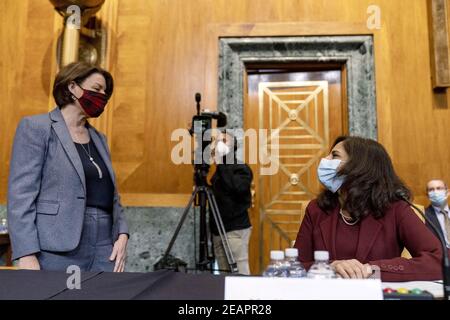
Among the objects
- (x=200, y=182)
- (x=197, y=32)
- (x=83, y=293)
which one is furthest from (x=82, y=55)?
(x=83, y=293)

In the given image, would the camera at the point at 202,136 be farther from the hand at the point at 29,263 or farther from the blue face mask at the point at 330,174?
the hand at the point at 29,263

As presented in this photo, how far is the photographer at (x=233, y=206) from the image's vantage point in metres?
3.01

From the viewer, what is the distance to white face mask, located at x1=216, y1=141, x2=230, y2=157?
313 cm

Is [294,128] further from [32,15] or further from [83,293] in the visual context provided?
[83,293]

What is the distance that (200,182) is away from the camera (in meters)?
2.86

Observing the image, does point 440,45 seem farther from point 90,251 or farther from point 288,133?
point 90,251

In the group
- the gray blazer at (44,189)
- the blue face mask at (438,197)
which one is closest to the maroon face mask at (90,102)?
the gray blazer at (44,189)

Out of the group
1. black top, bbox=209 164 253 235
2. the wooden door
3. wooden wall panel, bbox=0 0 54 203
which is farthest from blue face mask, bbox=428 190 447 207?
wooden wall panel, bbox=0 0 54 203

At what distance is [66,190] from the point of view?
1.48 metres

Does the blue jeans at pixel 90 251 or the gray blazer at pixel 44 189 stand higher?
the gray blazer at pixel 44 189

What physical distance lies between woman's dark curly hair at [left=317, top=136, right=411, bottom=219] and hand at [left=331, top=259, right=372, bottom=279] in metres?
0.41

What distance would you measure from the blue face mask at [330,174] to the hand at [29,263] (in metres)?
1.10

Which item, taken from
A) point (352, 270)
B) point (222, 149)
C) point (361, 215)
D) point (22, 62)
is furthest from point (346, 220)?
point (22, 62)

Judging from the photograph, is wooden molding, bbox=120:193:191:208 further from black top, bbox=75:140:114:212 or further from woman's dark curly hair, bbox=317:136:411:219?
woman's dark curly hair, bbox=317:136:411:219
